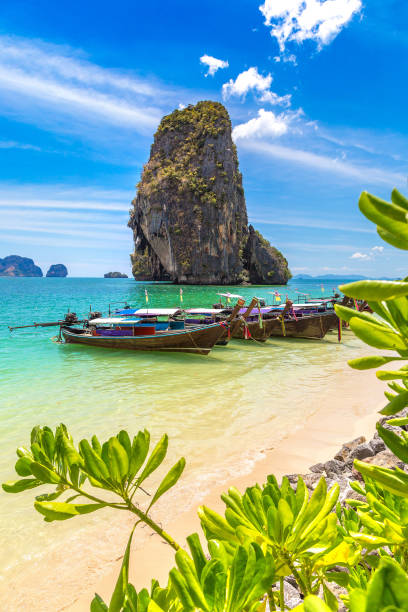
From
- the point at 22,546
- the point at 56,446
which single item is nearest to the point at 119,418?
the point at 22,546

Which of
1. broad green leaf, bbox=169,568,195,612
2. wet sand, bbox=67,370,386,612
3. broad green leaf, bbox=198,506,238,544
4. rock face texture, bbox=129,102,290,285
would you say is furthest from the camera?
rock face texture, bbox=129,102,290,285

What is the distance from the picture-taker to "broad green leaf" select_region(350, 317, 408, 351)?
52 cm

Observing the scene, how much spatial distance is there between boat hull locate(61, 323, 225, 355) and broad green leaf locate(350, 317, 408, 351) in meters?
13.7

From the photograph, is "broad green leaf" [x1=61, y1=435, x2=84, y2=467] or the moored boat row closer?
"broad green leaf" [x1=61, y1=435, x2=84, y2=467]

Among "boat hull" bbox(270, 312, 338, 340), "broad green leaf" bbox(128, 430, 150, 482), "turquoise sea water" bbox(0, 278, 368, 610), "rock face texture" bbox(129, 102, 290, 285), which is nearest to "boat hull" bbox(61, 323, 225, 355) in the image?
"turquoise sea water" bbox(0, 278, 368, 610)

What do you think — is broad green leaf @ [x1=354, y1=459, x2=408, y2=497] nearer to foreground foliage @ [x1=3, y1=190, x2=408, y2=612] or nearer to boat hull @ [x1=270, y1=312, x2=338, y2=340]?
foreground foliage @ [x1=3, y1=190, x2=408, y2=612]

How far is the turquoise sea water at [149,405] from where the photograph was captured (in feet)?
13.2

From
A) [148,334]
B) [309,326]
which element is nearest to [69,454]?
[148,334]

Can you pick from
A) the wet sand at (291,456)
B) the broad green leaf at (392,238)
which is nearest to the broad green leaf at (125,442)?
the broad green leaf at (392,238)

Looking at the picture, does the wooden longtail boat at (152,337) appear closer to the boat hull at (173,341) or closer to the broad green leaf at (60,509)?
the boat hull at (173,341)

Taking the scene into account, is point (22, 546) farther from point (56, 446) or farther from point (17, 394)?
point (17, 394)

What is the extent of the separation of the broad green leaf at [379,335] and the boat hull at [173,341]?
13.7 m

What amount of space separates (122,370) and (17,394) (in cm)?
374

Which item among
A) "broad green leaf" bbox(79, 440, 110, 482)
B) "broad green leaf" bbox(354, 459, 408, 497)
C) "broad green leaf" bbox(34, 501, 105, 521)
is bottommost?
"broad green leaf" bbox(34, 501, 105, 521)
